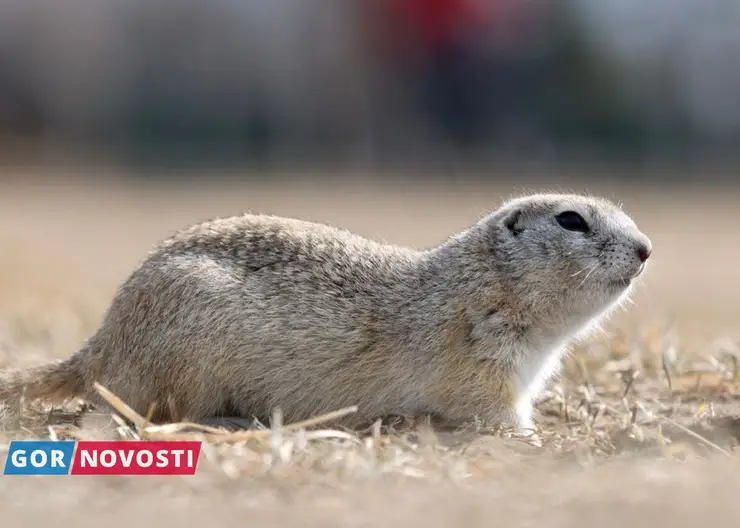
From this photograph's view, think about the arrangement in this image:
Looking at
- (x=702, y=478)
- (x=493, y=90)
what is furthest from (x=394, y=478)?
(x=493, y=90)

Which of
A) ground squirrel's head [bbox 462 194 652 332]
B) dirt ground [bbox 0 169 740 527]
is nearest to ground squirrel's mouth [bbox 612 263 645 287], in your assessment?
ground squirrel's head [bbox 462 194 652 332]

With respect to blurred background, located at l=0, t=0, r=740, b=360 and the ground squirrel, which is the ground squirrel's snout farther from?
blurred background, located at l=0, t=0, r=740, b=360

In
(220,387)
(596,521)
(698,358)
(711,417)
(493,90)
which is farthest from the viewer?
(493,90)

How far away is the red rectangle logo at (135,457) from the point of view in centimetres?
466

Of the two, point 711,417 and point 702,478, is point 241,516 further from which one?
point 711,417

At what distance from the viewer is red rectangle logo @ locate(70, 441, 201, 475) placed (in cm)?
466

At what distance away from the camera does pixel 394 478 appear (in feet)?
14.8

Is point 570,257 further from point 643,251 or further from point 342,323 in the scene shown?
point 342,323

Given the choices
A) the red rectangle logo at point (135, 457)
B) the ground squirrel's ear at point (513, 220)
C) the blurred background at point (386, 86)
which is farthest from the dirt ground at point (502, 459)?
the blurred background at point (386, 86)

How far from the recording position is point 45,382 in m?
6.21

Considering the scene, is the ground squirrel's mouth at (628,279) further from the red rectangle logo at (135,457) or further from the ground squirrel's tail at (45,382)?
the ground squirrel's tail at (45,382)

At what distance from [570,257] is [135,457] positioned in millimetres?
2571

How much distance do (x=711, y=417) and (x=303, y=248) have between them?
2344 mm

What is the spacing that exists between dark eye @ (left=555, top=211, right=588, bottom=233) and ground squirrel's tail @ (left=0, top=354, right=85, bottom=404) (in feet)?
8.86
